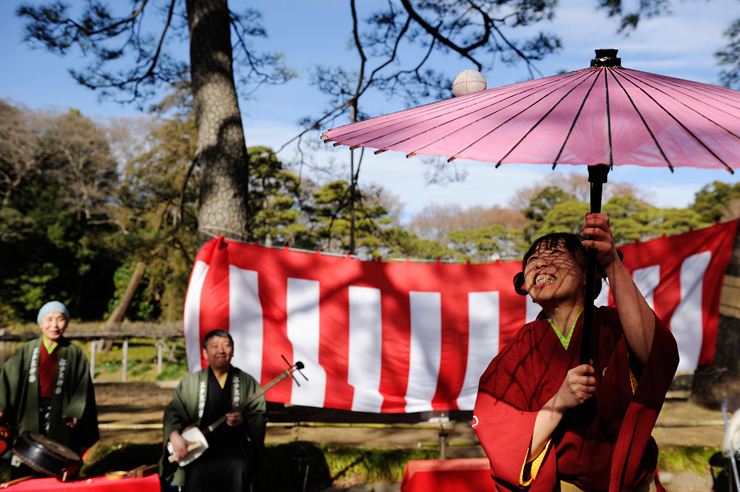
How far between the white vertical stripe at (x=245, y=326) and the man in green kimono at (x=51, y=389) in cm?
118

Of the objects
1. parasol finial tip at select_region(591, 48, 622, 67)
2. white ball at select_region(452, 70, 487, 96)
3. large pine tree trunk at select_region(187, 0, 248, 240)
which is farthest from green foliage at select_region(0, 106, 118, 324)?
parasol finial tip at select_region(591, 48, 622, 67)

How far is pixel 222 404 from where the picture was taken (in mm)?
4297

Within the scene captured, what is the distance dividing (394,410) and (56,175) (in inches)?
963

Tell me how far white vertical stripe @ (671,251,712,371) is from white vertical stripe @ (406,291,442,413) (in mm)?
2160

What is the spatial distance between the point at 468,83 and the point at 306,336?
3.43 metres

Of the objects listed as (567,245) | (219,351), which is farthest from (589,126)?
(219,351)

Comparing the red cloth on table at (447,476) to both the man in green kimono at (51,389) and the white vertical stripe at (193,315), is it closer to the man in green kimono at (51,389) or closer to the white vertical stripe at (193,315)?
the white vertical stripe at (193,315)

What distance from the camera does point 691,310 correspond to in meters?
5.60

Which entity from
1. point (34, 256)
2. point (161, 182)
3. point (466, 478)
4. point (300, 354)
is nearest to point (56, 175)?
point (34, 256)

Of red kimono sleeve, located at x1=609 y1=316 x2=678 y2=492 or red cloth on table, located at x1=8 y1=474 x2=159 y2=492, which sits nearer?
red kimono sleeve, located at x1=609 y1=316 x2=678 y2=492

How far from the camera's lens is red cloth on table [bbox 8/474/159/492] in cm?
379

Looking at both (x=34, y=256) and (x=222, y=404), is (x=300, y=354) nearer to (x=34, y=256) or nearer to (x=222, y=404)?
(x=222, y=404)

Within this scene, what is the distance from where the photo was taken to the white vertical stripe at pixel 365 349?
5.42 m

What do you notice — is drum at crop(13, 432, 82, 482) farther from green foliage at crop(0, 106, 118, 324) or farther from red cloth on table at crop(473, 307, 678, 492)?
green foliage at crop(0, 106, 118, 324)
